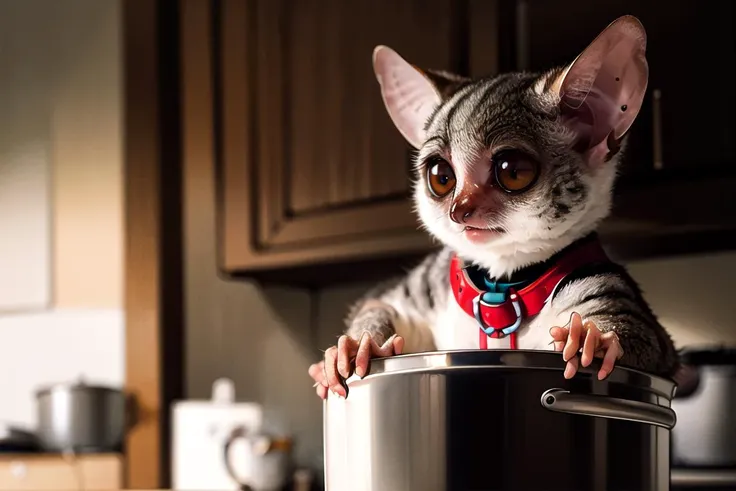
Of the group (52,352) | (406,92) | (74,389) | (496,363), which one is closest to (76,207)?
(52,352)

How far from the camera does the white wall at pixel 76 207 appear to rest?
208 centimetres

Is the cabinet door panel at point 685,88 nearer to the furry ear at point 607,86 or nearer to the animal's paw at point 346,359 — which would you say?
the furry ear at point 607,86

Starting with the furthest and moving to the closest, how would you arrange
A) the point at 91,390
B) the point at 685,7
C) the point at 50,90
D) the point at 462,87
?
1. the point at 50,90
2. the point at 91,390
3. the point at 685,7
4. the point at 462,87

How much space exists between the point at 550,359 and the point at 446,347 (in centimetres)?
19

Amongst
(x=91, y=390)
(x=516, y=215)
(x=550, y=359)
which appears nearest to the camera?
(x=550, y=359)

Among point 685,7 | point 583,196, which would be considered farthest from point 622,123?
point 685,7

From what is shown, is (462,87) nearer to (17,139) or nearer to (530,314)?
(530,314)

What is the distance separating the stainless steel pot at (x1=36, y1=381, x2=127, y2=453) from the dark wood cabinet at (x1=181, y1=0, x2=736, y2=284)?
1.47ft

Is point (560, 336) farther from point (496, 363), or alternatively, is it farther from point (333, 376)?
point (333, 376)

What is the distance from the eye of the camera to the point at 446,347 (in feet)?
2.44

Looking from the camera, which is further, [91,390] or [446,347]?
[91,390]

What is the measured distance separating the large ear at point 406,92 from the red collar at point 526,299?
0.18 m

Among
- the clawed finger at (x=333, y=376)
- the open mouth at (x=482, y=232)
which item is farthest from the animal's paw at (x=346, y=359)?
the open mouth at (x=482, y=232)

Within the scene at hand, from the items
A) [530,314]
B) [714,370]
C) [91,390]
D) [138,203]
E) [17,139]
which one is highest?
[17,139]
